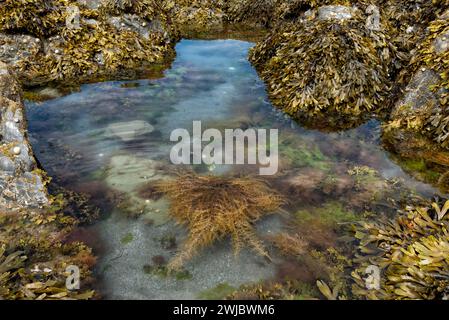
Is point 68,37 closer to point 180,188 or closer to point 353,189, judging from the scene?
point 180,188

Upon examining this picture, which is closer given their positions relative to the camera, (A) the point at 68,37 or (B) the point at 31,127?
(B) the point at 31,127

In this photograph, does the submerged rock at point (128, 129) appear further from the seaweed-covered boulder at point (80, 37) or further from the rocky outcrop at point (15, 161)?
the seaweed-covered boulder at point (80, 37)

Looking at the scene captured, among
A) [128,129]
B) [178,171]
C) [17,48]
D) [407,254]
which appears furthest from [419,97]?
[17,48]

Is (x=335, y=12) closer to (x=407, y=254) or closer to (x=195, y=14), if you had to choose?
(x=195, y=14)

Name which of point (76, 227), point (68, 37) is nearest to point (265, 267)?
point (76, 227)

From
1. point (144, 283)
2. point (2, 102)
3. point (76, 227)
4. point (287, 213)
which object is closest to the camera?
point (144, 283)

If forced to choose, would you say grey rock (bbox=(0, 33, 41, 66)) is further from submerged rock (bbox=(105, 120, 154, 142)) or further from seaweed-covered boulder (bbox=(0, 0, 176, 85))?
submerged rock (bbox=(105, 120, 154, 142))

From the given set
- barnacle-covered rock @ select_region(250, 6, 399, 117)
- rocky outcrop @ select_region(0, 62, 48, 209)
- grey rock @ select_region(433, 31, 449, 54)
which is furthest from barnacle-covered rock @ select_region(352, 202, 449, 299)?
rocky outcrop @ select_region(0, 62, 48, 209)
